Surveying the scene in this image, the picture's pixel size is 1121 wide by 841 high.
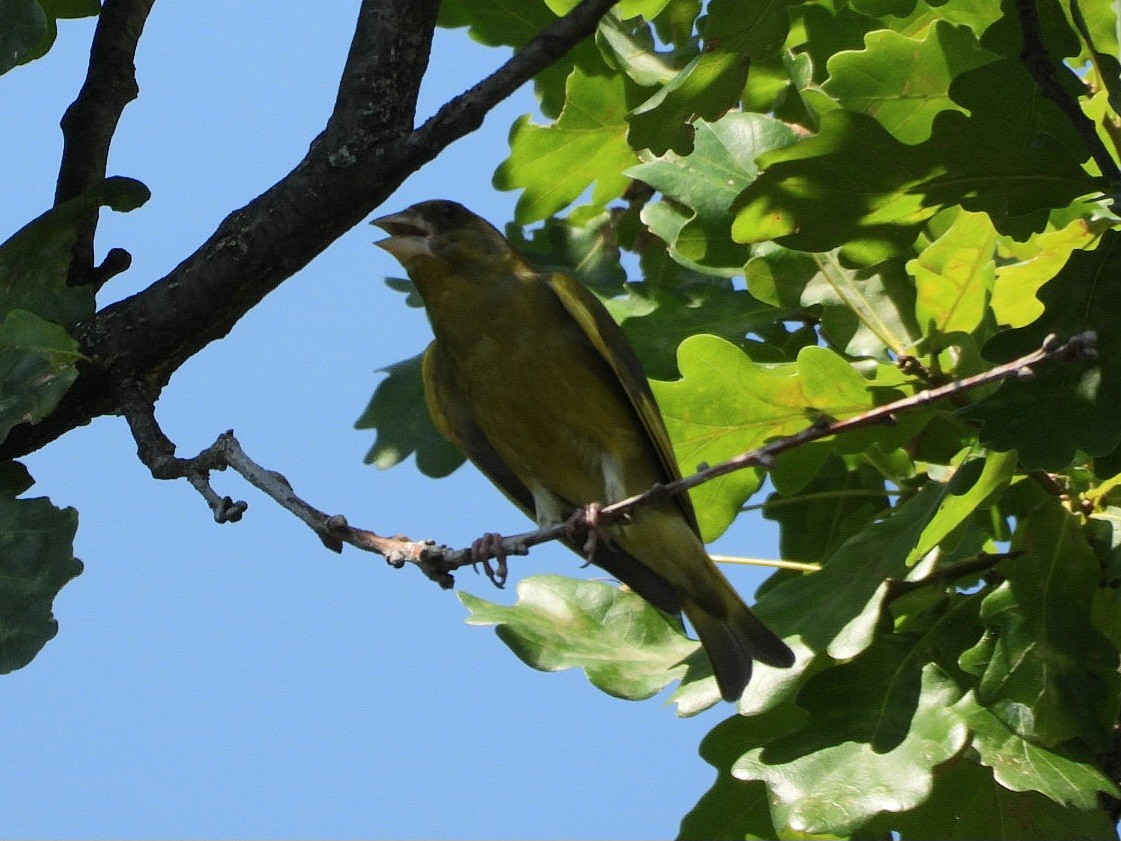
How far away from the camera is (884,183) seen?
3066 mm

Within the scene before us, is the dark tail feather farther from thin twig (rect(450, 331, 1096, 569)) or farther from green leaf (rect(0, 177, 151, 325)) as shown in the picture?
green leaf (rect(0, 177, 151, 325))

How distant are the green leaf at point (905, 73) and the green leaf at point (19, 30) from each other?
1.89 meters

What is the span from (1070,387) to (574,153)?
2.06 metres

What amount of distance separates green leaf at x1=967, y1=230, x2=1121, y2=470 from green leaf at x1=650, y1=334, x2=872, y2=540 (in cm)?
55

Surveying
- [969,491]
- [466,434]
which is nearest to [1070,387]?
[969,491]

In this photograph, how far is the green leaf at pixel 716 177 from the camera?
→ 3807mm

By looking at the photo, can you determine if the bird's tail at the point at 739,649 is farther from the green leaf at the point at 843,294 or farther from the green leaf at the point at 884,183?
the green leaf at the point at 884,183

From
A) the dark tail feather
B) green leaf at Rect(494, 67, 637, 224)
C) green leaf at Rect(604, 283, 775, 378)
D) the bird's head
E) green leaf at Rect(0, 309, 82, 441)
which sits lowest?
the dark tail feather

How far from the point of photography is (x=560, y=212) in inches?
195

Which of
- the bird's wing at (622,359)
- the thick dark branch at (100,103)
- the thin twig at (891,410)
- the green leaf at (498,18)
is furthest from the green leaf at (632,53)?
the thin twig at (891,410)

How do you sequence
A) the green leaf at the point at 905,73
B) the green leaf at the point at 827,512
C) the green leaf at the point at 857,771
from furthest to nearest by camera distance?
the green leaf at the point at 827,512
the green leaf at the point at 905,73
the green leaf at the point at 857,771

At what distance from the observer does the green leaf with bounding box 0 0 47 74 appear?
271cm


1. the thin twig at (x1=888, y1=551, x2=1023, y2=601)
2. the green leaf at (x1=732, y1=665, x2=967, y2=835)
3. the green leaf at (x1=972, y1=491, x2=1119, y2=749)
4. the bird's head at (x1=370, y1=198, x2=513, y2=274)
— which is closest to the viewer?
the green leaf at (x1=732, y1=665, x2=967, y2=835)

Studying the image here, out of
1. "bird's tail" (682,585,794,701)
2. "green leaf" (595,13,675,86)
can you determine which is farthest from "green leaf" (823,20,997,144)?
"bird's tail" (682,585,794,701)
